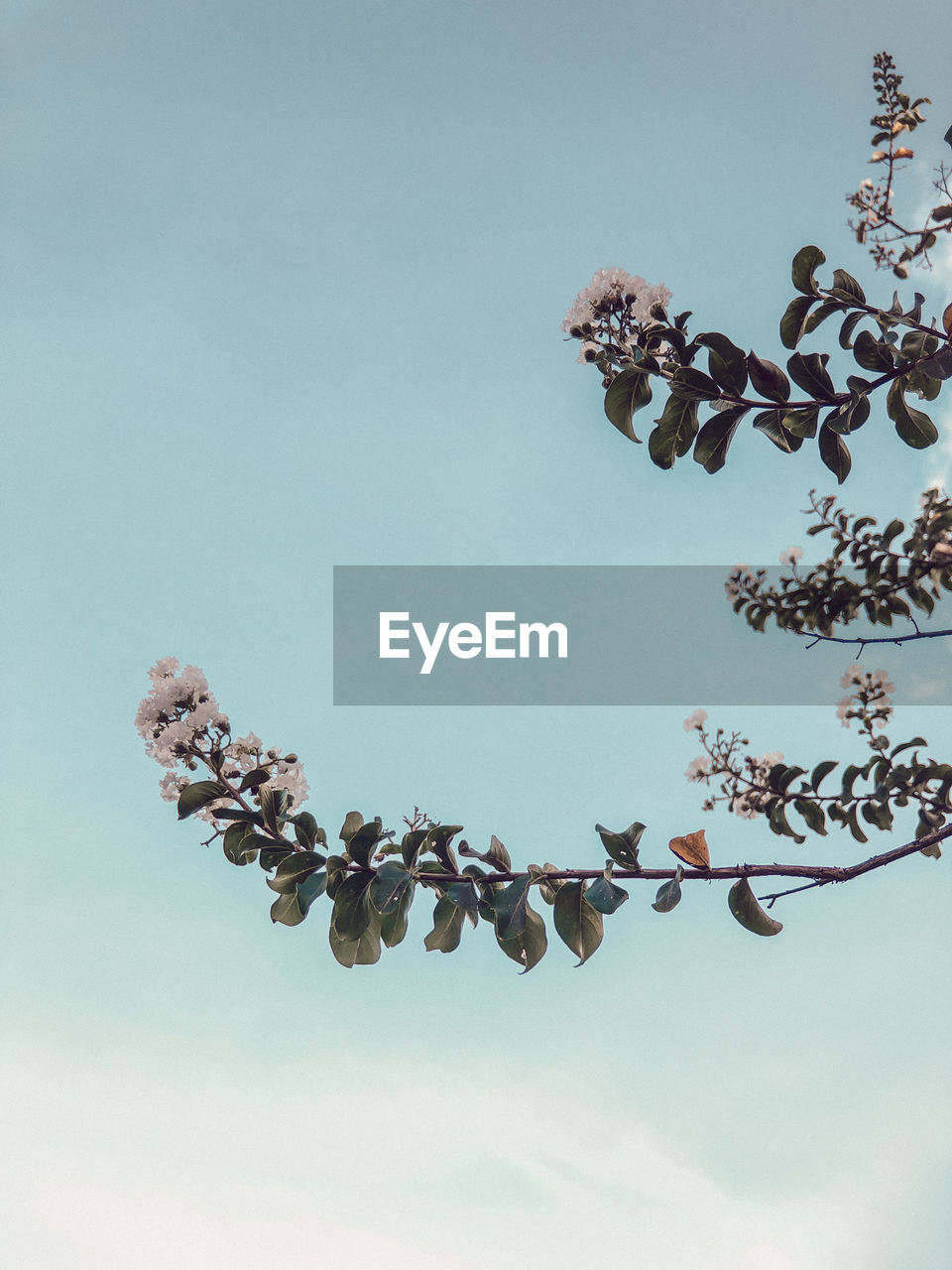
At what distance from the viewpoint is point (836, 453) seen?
259cm

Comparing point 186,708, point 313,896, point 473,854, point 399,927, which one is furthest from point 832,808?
point 186,708

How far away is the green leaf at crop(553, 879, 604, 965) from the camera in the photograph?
232 cm

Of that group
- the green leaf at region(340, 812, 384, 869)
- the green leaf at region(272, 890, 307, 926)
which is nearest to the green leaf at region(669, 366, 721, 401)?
the green leaf at region(340, 812, 384, 869)

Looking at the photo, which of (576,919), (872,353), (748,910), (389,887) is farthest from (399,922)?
(872,353)

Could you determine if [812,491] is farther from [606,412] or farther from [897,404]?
[606,412]

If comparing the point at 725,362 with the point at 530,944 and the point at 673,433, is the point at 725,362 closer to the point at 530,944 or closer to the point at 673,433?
the point at 673,433

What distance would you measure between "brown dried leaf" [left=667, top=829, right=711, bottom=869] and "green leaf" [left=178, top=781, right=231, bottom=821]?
1290mm

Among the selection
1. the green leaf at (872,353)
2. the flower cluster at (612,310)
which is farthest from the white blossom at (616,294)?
the green leaf at (872,353)

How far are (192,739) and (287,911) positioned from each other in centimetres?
58

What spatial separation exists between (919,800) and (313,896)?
74.4 inches

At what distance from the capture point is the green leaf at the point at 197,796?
2.50 m

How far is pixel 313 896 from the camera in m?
2.36

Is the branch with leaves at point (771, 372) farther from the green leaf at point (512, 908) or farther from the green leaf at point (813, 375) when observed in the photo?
the green leaf at point (512, 908)

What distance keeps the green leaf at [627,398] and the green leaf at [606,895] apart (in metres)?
1.28
